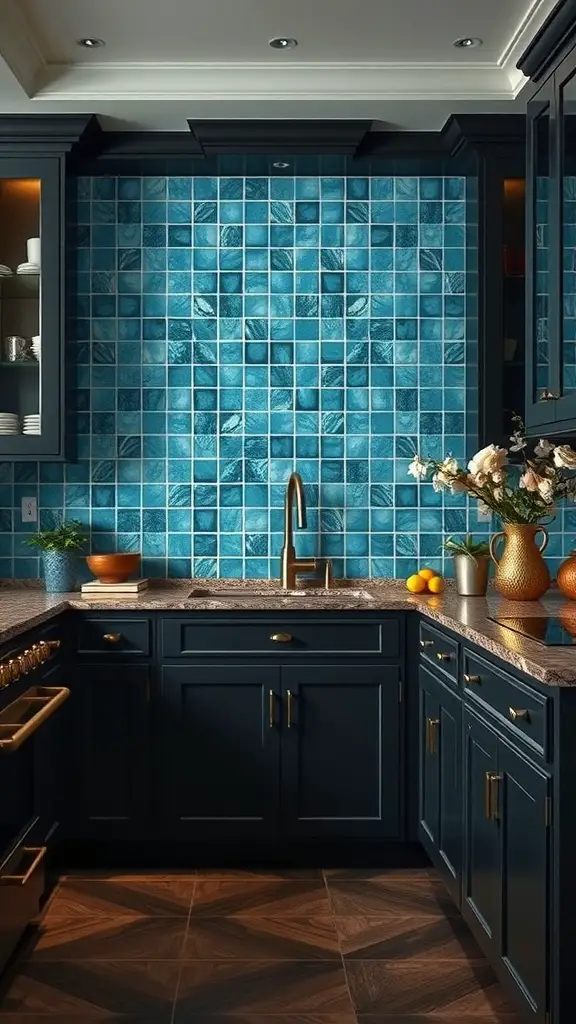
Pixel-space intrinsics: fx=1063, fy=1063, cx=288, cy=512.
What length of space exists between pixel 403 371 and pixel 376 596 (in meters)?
0.90

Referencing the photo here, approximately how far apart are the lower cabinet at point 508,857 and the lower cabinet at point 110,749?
121 centimetres

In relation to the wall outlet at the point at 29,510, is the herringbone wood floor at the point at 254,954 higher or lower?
lower

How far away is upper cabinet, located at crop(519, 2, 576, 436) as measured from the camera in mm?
2744

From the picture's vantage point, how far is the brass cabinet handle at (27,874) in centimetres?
254

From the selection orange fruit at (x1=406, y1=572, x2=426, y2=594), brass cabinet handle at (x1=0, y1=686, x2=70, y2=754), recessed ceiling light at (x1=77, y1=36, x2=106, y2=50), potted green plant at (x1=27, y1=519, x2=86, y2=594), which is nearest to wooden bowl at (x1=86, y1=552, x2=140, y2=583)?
potted green plant at (x1=27, y1=519, x2=86, y2=594)

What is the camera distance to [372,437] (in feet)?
13.1

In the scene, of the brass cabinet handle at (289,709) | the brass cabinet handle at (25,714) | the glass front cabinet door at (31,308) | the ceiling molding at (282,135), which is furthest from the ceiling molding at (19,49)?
the brass cabinet handle at (289,709)

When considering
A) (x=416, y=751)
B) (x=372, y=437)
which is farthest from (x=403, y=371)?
(x=416, y=751)

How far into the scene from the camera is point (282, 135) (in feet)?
12.0

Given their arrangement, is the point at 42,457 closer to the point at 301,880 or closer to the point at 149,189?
the point at 149,189

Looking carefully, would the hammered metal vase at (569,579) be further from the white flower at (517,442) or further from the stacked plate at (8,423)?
the stacked plate at (8,423)

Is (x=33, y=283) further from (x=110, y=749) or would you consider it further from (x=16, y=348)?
(x=110, y=749)

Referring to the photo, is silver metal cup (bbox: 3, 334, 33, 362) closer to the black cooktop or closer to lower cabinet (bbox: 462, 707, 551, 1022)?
the black cooktop

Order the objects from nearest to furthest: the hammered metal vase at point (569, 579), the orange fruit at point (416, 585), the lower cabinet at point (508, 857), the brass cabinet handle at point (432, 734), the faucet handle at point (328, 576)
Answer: the lower cabinet at point (508, 857), the brass cabinet handle at point (432, 734), the hammered metal vase at point (569, 579), the orange fruit at point (416, 585), the faucet handle at point (328, 576)
